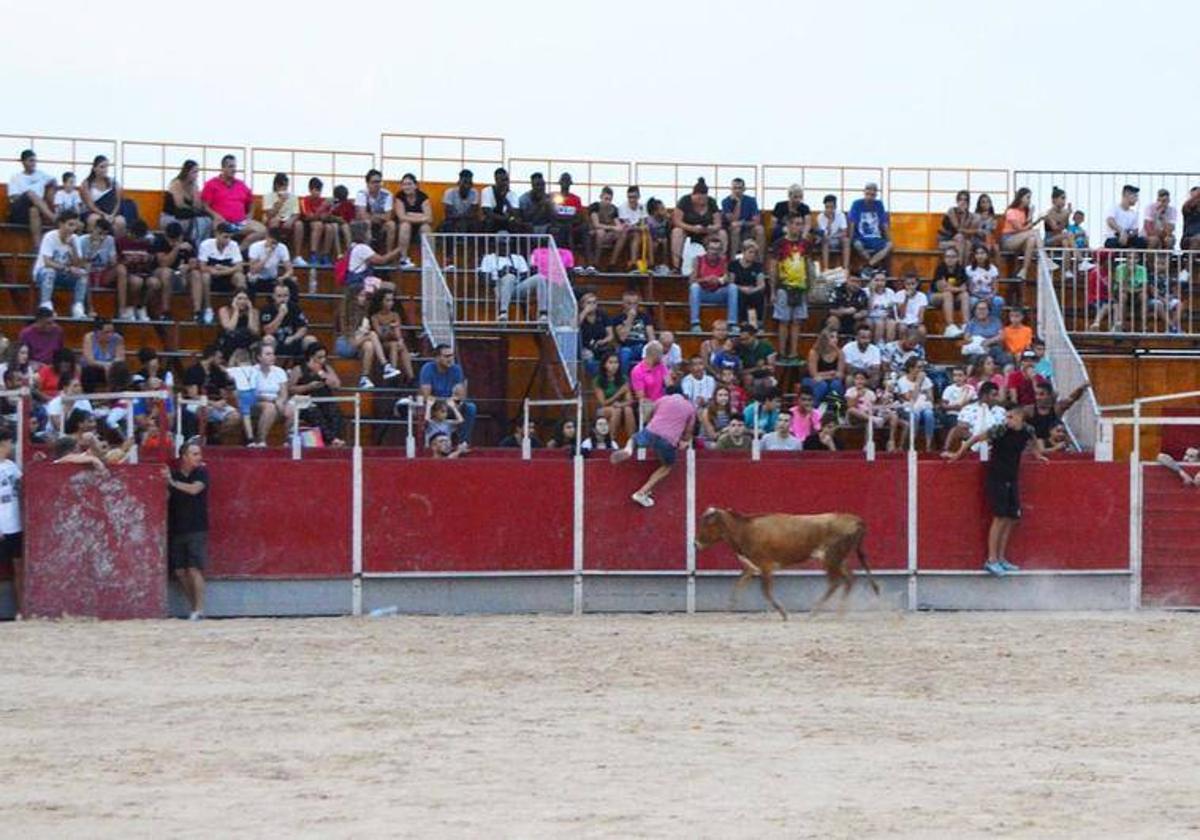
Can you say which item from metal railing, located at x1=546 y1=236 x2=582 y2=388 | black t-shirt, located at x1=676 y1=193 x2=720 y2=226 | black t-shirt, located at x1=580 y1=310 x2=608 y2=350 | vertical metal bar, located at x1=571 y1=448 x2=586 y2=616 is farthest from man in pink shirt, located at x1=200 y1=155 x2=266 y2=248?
vertical metal bar, located at x1=571 y1=448 x2=586 y2=616

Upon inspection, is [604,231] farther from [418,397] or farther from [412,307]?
[418,397]

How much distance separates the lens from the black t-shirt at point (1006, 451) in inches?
825

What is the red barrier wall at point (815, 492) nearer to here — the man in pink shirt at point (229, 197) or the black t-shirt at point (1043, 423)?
the black t-shirt at point (1043, 423)

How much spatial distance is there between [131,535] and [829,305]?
9046 millimetres

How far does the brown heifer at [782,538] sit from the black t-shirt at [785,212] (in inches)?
272

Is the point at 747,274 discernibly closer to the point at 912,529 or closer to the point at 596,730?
the point at 912,529

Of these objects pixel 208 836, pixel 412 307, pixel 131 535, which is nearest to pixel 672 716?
pixel 208 836

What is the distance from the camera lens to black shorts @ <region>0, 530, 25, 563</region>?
18922 mm

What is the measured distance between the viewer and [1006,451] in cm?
2106

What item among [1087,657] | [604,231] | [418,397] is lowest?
[1087,657]

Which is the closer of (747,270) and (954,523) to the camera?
(954,523)

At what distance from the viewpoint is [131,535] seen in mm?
19172

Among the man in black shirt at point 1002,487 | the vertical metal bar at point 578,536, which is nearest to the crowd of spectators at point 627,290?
the vertical metal bar at point 578,536

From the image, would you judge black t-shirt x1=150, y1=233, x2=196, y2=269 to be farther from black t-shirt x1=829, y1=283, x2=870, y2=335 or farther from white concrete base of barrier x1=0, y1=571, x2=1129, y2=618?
black t-shirt x1=829, y1=283, x2=870, y2=335
